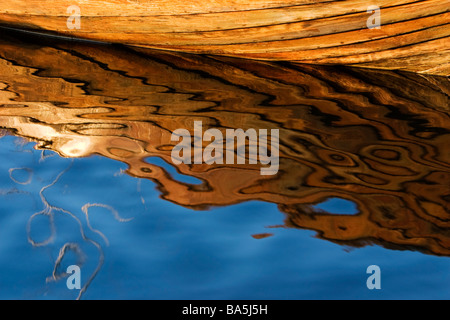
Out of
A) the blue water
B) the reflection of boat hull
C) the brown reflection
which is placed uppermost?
the reflection of boat hull

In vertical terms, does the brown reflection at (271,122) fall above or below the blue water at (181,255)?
above

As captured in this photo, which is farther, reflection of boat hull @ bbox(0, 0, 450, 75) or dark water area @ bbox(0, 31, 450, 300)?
reflection of boat hull @ bbox(0, 0, 450, 75)

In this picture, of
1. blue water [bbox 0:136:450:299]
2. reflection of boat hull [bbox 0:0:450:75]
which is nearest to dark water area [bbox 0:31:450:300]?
blue water [bbox 0:136:450:299]

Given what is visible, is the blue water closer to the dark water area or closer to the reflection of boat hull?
the dark water area

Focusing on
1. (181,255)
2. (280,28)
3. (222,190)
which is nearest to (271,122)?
(222,190)

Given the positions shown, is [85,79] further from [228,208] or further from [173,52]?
[228,208]

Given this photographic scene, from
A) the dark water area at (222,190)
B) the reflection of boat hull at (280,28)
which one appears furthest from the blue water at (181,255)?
the reflection of boat hull at (280,28)

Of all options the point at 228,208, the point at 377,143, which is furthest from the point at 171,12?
the point at 228,208

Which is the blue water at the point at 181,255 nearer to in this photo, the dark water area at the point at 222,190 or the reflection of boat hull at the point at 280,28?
the dark water area at the point at 222,190

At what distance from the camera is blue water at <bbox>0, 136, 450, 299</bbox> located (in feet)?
7.54

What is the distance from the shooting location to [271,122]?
12.0ft

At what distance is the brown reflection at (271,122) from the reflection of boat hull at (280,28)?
11 cm

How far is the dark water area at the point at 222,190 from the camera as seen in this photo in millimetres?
2369

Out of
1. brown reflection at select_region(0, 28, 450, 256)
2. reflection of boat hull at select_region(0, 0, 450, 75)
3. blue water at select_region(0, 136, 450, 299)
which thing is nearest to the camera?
blue water at select_region(0, 136, 450, 299)
